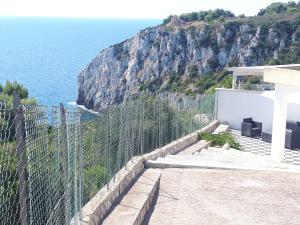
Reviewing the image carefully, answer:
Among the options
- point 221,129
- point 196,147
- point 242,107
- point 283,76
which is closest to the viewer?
point 283,76

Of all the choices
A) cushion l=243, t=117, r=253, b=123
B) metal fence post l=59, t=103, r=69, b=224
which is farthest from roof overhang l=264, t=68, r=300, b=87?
metal fence post l=59, t=103, r=69, b=224

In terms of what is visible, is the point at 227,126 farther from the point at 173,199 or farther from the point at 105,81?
the point at 105,81

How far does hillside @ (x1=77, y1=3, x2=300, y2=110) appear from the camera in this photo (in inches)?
3071

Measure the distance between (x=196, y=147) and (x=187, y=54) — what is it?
244ft

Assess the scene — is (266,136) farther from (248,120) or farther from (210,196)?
(210,196)

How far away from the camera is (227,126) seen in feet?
67.6

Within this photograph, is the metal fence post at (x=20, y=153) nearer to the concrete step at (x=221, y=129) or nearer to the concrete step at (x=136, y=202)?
the concrete step at (x=136, y=202)

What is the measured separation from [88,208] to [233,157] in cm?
845

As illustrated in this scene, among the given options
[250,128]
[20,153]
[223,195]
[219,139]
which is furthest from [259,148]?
[20,153]

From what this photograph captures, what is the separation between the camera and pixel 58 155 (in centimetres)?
521

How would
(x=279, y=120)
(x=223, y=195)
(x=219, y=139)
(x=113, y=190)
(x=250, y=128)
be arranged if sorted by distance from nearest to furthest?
(x=113, y=190)
(x=223, y=195)
(x=279, y=120)
(x=219, y=139)
(x=250, y=128)

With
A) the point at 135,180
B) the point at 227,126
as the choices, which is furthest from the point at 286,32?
the point at 135,180

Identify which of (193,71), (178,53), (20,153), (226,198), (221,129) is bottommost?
(221,129)

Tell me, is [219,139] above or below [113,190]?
below
